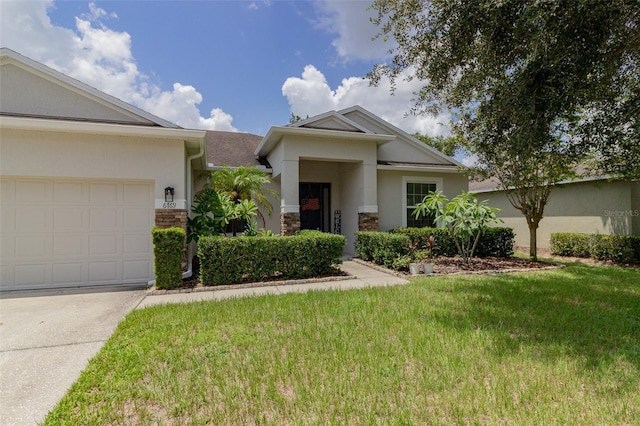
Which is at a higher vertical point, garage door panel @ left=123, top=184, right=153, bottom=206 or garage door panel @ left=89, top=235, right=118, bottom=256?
garage door panel @ left=123, top=184, right=153, bottom=206

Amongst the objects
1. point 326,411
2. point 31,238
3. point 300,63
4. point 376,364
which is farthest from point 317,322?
point 300,63

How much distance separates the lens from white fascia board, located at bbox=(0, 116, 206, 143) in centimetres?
669

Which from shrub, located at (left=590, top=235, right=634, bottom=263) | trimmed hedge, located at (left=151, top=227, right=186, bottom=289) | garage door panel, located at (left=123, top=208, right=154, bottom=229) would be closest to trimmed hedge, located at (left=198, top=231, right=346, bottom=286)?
trimmed hedge, located at (left=151, top=227, right=186, bottom=289)

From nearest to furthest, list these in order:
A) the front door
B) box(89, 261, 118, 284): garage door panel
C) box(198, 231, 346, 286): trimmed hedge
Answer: box(198, 231, 346, 286): trimmed hedge → box(89, 261, 118, 284): garage door panel → the front door

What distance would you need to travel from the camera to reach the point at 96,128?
7109 millimetres

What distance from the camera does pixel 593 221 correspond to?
1262 centimetres

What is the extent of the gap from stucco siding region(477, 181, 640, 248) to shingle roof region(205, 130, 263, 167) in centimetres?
1376

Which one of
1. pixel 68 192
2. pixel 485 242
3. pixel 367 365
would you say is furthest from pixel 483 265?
pixel 68 192

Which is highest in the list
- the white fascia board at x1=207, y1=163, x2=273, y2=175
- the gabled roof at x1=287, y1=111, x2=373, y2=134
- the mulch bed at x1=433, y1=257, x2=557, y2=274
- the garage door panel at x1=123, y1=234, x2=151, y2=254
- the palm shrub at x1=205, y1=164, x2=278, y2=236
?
the gabled roof at x1=287, y1=111, x2=373, y2=134

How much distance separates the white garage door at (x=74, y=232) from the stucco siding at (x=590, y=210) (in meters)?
15.7

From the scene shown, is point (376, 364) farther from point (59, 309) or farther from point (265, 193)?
point (265, 193)

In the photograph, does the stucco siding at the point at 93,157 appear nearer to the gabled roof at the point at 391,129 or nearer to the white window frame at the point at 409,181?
the gabled roof at the point at 391,129

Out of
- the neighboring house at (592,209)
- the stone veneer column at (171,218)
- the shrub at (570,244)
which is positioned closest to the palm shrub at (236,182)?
the stone veneer column at (171,218)

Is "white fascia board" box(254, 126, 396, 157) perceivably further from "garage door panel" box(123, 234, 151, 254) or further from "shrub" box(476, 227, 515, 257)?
"shrub" box(476, 227, 515, 257)
